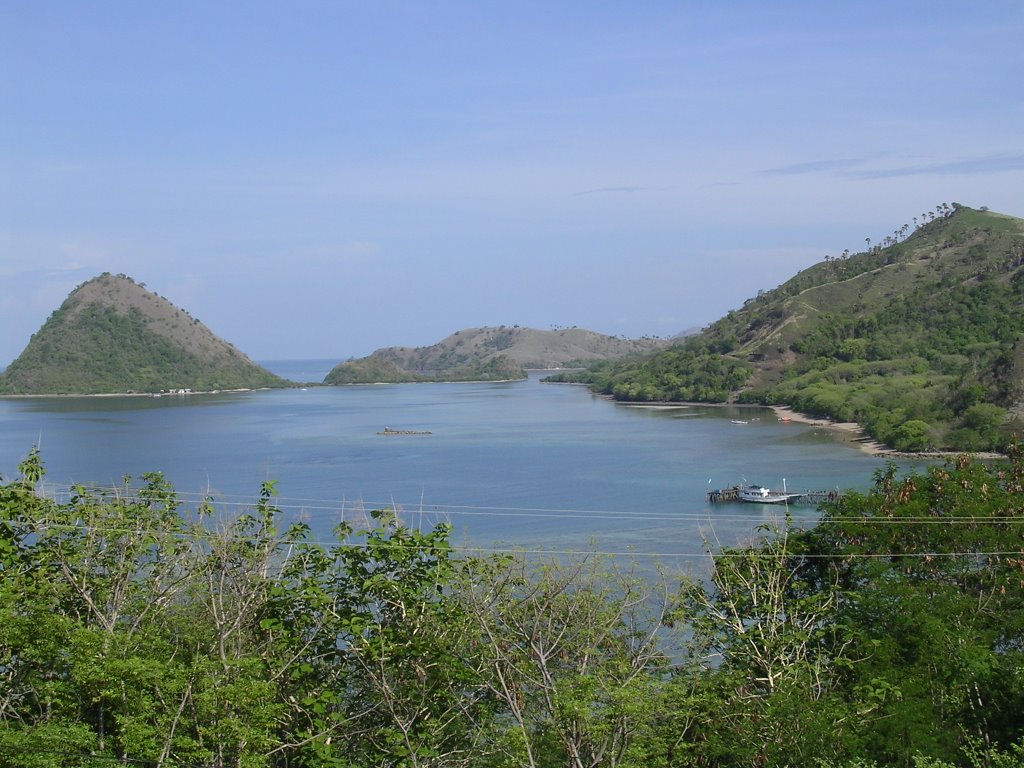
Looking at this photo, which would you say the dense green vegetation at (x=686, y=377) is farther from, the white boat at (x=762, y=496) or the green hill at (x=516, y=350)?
the green hill at (x=516, y=350)

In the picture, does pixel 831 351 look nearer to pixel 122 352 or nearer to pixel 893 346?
pixel 893 346

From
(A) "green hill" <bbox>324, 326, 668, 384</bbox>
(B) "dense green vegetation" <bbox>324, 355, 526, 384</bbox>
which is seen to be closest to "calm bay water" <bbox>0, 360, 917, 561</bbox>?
(B) "dense green vegetation" <bbox>324, 355, 526, 384</bbox>

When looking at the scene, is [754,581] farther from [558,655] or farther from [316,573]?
[316,573]

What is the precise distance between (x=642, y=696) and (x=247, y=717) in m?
2.23

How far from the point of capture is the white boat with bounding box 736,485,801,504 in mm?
23694

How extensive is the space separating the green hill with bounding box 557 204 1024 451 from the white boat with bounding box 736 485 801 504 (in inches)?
349

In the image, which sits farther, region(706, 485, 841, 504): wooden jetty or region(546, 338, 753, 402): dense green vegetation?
region(546, 338, 753, 402): dense green vegetation

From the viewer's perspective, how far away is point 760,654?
7.52 m

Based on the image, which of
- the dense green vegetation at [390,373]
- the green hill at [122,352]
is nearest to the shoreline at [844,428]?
the green hill at [122,352]

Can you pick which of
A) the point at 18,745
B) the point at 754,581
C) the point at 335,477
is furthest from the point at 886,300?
the point at 18,745

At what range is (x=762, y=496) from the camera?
2380 centimetres

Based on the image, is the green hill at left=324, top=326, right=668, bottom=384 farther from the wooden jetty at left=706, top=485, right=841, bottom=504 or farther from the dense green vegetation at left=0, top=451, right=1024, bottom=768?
the dense green vegetation at left=0, top=451, right=1024, bottom=768

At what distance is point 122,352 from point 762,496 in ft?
205

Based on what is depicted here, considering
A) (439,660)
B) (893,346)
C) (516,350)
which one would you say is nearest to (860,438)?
(893,346)
